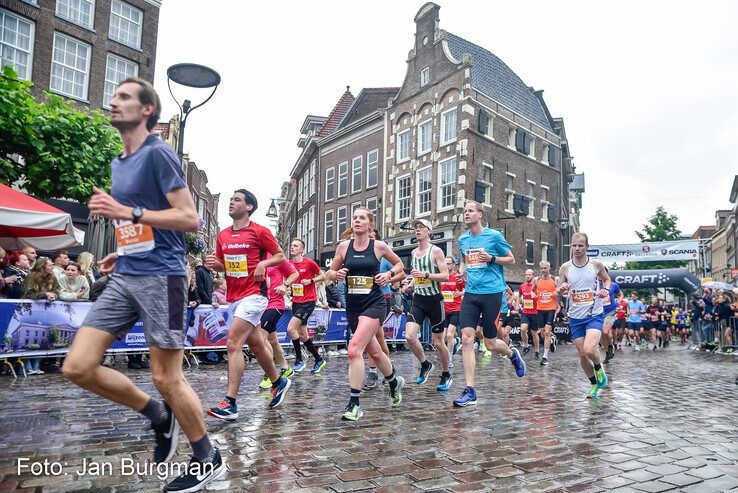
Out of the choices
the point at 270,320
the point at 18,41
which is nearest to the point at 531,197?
the point at 18,41

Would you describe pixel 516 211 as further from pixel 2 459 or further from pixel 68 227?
pixel 2 459

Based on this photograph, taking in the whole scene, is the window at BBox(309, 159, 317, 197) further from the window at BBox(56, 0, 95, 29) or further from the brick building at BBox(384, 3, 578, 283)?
the window at BBox(56, 0, 95, 29)

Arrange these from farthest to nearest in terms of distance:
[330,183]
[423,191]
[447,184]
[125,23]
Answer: [330,183] → [423,191] → [447,184] → [125,23]

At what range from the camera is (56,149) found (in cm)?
1481

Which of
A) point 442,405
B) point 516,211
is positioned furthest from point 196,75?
point 516,211

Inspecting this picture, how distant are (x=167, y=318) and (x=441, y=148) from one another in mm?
29441

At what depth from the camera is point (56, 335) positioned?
9.61 metres

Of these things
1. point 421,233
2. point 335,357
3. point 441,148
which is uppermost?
point 441,148

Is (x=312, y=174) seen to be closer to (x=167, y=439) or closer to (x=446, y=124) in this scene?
(x=446, y=124)

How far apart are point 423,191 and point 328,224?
10052mm

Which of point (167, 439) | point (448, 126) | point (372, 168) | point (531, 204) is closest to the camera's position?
point (167, 439)

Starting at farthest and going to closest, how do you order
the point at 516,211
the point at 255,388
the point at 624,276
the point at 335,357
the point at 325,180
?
1. the point at 325,180
2. the point at 516,211
3. the point at 624,276
4. the point at 335,357
5. the point at 255,388

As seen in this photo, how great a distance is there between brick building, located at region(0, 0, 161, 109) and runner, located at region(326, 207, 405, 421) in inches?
803

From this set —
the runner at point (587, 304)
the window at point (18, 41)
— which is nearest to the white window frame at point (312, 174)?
the window at point (18, 41)
